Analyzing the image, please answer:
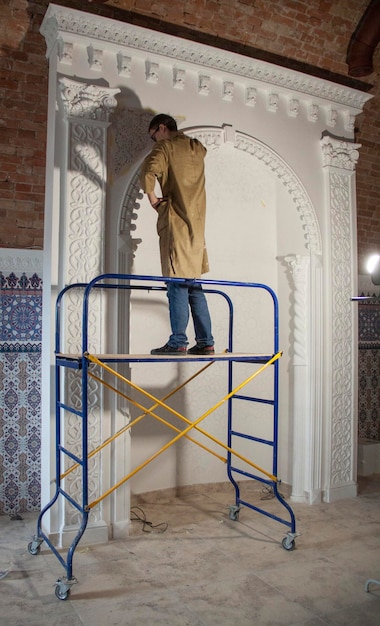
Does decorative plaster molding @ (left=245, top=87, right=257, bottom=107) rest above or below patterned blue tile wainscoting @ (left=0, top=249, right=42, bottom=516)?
above

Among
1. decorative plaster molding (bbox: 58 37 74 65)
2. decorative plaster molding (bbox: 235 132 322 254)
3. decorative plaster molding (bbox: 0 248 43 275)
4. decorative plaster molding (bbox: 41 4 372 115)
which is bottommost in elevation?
decorative plaster molding (bbox: 0 248 43 275)

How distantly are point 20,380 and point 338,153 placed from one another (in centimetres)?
334

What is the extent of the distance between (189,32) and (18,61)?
1385 mm

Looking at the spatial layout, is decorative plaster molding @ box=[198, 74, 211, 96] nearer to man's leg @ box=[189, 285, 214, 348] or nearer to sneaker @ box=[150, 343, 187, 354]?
man's leg @ box=[189, 285, 214, 348]

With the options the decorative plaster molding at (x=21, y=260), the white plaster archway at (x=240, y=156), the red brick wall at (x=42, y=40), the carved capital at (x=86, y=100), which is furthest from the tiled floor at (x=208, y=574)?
the carved capital at (x=86, y=100)

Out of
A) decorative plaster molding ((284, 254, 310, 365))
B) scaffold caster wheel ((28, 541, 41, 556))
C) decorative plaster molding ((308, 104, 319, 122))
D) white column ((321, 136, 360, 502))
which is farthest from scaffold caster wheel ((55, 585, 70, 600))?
decorative plaster molding ((308, 104, 319, 122))

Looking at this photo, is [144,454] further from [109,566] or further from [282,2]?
[282,2]

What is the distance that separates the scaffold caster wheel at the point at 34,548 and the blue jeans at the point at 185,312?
1551mm

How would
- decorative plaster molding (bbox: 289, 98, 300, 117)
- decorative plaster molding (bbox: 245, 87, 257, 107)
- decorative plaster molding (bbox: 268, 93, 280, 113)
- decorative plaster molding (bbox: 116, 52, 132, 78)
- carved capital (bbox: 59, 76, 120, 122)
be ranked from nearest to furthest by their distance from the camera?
Answer: carved capital (bbox: 59, 76, 120, 122) < decorative plaster molding (bbox: 116, 52, 132, 78) < decorative plaster molding (bbox: 245, 87, 257, 107) < decorative plaster molding (bbox: 268, 93, 280, 113) < decorative plaster molding (bbox: 289, 98, 300, 117)

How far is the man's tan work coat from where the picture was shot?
3.61 metres

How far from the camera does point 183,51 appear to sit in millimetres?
4246

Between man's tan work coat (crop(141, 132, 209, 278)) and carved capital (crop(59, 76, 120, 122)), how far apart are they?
0.63 meters

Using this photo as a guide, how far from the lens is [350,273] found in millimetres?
5070

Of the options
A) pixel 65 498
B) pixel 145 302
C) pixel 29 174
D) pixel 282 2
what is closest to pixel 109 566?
pixel 65 498
